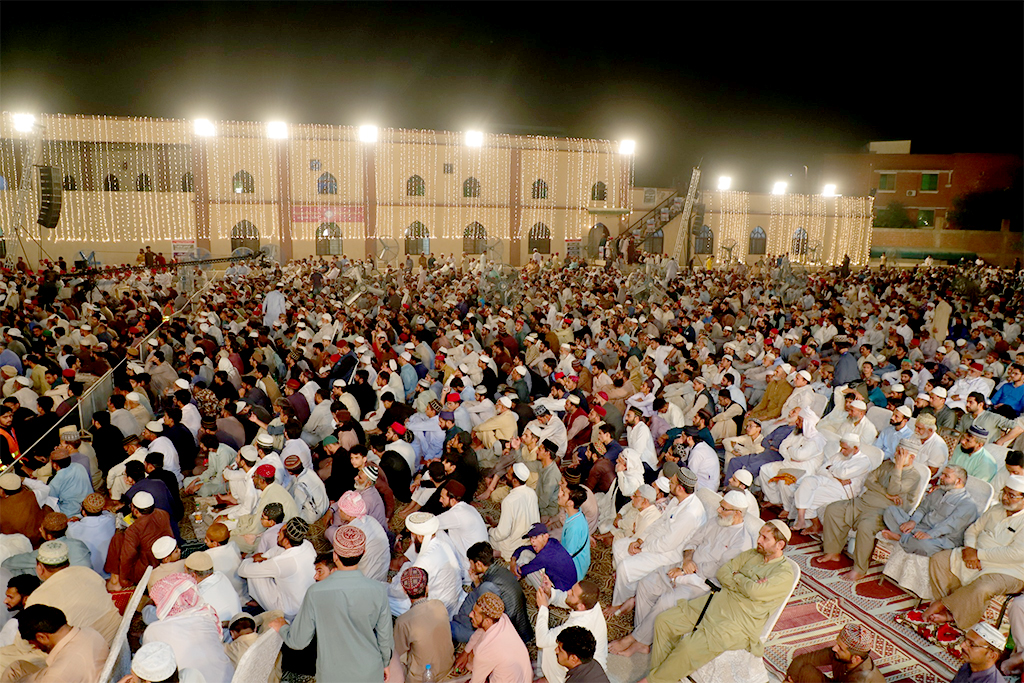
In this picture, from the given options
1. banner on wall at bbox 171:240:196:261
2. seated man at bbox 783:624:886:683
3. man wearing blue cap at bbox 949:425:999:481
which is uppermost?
banner on wall at bbox 171:240:196:261

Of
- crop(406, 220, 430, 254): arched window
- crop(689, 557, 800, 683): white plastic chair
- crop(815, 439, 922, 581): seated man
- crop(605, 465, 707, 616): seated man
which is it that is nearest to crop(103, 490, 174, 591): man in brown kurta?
crop(605, 465, 707, 616): seated man

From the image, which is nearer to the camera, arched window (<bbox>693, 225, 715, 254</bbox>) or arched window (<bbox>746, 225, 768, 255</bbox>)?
arched window (<bbox>693, 225, 715, 254</bbox>)

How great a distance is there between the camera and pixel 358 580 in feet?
10.7

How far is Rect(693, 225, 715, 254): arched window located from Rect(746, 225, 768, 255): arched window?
1866 mm

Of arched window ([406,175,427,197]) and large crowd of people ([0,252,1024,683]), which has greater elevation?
arched window ([406,175,427,197])

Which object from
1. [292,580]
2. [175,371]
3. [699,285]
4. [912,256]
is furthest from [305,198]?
[912,256]

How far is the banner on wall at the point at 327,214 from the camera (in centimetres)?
2556

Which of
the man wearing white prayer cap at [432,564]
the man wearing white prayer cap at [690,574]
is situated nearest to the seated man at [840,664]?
the man wearing white prayer cap at [690,574]

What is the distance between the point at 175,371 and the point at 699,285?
41.3ft

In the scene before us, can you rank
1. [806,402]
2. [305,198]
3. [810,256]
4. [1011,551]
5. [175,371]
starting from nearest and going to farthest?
[1011,551] → [806,402] → [175,371] → [305,198] → [810,256]

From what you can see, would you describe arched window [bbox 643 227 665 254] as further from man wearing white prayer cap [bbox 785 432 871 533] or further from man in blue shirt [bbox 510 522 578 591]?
man in blue shirt [bbox 510 522 578 591]

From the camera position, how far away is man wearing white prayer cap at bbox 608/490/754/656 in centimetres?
403

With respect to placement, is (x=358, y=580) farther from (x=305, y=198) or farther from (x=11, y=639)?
(x=305, y=198)

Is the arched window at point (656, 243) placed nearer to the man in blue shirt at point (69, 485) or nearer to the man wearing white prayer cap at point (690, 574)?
the man wearing white prayer cap at point (690, 574)
